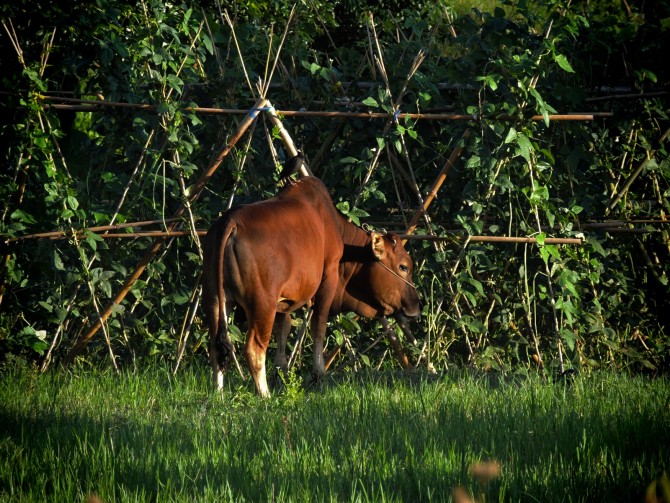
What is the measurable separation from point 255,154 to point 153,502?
4.26 metres

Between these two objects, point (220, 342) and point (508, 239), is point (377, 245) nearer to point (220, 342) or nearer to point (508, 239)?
point (508, 239)

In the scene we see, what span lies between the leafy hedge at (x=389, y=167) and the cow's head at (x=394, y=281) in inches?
9.9

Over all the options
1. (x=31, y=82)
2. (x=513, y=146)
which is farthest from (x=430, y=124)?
(x=31, y=82)

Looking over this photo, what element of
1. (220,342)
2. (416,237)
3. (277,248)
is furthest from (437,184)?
(220,342)

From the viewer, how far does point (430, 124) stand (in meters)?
8.27

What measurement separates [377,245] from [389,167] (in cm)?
94

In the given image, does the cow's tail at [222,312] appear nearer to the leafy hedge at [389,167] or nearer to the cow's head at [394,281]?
the leafy hedge at [389,167]

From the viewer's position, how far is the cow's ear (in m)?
7.46

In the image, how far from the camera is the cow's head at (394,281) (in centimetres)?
768

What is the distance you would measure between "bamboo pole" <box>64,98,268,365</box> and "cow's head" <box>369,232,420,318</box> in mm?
1369

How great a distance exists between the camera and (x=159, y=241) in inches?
301

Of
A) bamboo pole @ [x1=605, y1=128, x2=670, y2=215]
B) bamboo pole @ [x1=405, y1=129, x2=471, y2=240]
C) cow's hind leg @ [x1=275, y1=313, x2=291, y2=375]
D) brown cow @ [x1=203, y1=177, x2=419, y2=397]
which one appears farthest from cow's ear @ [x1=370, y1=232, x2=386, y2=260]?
bamboo pole @ [x1=605, y1=128, x2=670, y2=215]

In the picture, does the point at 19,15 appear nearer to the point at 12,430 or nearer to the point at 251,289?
the point at 251,289

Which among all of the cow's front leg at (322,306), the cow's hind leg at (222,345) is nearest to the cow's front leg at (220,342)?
the cow's hind leg at (222,345)
